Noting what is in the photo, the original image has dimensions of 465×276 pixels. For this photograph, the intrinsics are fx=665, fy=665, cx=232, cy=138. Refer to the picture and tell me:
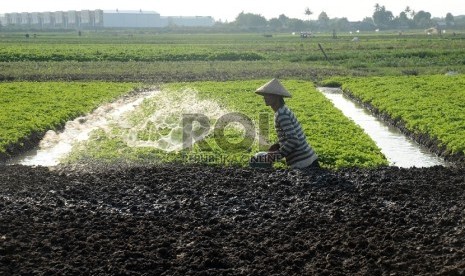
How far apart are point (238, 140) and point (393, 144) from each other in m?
4.22

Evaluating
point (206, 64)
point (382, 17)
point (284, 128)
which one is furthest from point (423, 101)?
point (382, 17)

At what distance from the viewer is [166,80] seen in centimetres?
3250

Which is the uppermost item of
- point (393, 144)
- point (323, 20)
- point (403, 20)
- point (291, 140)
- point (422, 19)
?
point (291, 140)

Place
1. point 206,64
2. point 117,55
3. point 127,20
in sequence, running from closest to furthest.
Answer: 1. point 206,64
2. point 117,55
3. point 127,20

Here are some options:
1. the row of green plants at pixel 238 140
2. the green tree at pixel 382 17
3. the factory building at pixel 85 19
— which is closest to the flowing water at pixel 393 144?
the row of green plants at pixel 238 140

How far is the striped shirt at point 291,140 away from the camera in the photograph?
36.8 feet

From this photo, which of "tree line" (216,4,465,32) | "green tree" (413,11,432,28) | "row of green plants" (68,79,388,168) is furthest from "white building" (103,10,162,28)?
"row of green plants" (68,79,388,168)

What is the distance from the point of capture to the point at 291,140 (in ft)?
37.2

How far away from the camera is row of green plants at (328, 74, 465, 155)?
16.2 meters

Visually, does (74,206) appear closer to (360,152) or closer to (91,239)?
(91,239)

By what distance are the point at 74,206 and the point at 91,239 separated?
1.74 m

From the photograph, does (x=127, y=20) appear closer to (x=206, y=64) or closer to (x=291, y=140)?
(x=206, y=64)

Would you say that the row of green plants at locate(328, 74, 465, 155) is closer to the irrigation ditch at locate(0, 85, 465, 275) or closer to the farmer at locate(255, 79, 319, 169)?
the irrigation ditch at locate(0, 85, 465, 275)

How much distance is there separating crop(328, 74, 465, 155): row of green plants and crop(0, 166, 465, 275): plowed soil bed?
397 centimetres
